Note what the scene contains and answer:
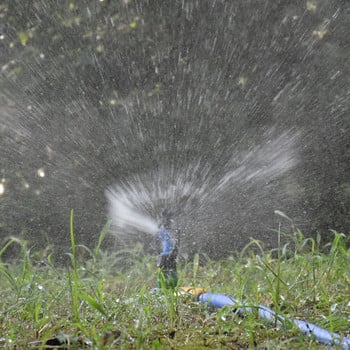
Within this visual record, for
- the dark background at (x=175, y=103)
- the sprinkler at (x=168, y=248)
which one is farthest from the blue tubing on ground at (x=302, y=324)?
the dark background at (x=175, y=103)

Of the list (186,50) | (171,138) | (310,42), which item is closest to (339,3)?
(310,42)

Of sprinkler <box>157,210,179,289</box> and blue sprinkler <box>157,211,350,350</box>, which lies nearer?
blue sprinkler <box>157,211,350,350</box>

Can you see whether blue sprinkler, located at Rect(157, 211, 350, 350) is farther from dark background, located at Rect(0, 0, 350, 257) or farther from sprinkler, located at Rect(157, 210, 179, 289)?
dark background, located at Rect(0, 0, 350, 257)

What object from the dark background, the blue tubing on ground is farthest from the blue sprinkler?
the dark background

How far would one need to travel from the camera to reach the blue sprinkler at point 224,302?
128 centimetres

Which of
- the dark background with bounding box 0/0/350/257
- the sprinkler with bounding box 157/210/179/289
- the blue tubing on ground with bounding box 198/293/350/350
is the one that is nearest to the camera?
the blue tubing on ground with bounding box 198/293/350/350

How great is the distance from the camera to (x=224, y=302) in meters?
1.71

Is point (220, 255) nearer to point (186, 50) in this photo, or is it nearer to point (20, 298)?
point (186, 50)

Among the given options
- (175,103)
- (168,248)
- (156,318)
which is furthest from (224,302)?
(175,103)

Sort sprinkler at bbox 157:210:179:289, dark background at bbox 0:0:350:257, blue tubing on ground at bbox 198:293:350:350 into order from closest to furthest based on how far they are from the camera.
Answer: blue tubing on ground at bbox 198:293:350:350 < sprinkler at bbox 157:210:179:289 < dark background at bbox 0:0:350:257

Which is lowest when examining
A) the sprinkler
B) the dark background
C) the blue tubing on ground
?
the blue tubing on ground

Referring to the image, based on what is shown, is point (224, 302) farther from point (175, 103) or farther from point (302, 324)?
point (175, 103)

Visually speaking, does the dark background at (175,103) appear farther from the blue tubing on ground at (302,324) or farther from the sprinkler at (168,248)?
the blue tubing on ground at (302,324)

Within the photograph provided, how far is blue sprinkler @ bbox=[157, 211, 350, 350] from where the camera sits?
4.21 ft
